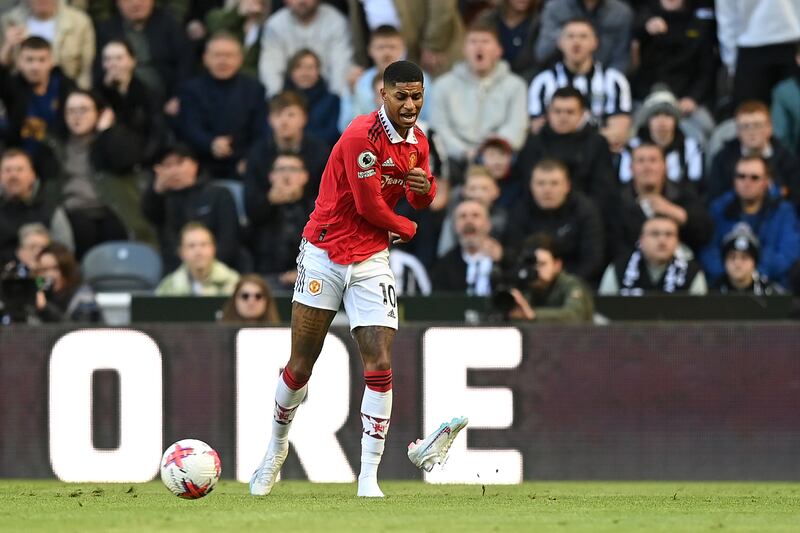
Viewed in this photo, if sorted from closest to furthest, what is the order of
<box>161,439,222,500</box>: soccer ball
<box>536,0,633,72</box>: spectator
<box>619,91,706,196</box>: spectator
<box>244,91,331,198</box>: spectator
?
1. <box>161,439,222,500</box>: soccer ball
2. <box>244,91,331,198</box>: spectator
3. <box>619,91,706,196</box>: spectator
4. <box>536,0,633,72</box>: spectator

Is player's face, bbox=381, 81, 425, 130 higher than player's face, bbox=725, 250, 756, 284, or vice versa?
player's face, bbox=381, 81, 425, 130

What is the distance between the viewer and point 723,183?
15422 mm

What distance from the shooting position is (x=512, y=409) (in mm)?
13070

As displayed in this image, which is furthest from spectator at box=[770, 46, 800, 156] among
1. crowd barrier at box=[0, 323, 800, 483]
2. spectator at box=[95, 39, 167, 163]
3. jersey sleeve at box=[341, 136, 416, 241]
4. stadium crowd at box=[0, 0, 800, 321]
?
jersey sleeve at box=[341, 136, 416, 241]

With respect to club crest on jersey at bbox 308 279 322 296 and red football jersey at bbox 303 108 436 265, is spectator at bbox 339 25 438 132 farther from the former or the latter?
club crest on jersey at bbox 308 279 322 296

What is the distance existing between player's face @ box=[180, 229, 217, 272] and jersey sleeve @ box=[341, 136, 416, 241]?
5000mm

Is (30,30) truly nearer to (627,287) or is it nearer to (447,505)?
(627,287)

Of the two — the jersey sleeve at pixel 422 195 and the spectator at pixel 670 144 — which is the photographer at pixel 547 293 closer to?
the spectator at pixel 670 144

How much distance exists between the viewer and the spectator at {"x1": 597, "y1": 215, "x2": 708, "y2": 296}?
13961 millimetres

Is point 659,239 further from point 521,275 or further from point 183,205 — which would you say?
point 183,205

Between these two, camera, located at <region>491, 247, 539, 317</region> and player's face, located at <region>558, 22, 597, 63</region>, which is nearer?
camera, located at <region>491, 247, 539, 317</region>

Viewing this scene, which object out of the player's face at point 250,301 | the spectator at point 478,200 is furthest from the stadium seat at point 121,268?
the spectator at point 478,200

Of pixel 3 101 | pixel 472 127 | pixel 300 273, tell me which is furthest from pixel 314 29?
pixel 300 273

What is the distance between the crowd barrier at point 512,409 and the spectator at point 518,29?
471 cm
